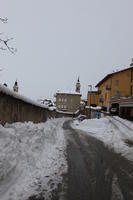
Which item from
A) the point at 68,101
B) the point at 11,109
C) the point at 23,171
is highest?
the point at 68,101

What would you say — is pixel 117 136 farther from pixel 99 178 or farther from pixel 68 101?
pixel 68 101

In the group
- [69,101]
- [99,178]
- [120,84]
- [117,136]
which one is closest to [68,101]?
[69,101]

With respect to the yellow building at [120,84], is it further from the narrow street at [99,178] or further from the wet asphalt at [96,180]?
the wet asphalt at [96,180]

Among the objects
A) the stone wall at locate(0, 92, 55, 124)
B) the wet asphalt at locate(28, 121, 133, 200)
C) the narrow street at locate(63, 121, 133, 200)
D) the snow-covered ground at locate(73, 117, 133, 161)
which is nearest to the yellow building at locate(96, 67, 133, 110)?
the snow-covered ground at locate(73, 117, 133, 161)

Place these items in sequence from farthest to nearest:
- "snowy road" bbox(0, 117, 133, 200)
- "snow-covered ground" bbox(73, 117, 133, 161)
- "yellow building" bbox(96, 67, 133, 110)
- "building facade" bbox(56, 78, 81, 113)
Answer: "building facade" bbox(56, 78, 81, 113) → "yellow building" bbox(96, 67, 133, 110) → "snow-covered ground" bbox(73, 117, 133, 161) → "snowy road" bbox(0, 117, 133, 200)

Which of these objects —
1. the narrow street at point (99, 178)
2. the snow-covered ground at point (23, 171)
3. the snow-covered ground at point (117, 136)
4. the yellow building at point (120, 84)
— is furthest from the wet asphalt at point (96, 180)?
the yellow building at point (120, 84)

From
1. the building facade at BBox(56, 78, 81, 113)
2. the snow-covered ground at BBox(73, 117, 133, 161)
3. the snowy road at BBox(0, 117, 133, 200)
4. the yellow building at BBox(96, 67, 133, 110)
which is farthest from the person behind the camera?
the building facade at BBox(56, 78, 81, 113)

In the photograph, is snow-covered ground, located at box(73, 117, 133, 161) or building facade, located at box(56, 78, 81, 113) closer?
snow-covered ground, located at box(73, 117, 133, 161)

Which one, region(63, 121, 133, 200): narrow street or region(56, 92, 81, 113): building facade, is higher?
region(56, 92, 81, 113): building facade

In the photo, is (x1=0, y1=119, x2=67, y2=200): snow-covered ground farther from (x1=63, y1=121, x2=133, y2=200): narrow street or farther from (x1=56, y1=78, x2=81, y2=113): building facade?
(x1=56, y1=78, x2=81, y2=113): building facade

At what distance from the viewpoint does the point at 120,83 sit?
5344 centimetres

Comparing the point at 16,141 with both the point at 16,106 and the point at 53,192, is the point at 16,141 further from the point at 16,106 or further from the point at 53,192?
the point at 16,106

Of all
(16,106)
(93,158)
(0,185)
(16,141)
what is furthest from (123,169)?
(16,106)

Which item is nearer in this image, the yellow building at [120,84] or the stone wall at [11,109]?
the stone wall at [11,109]
